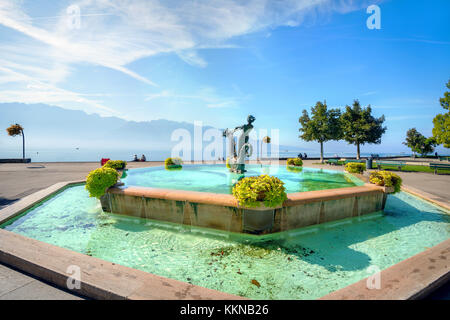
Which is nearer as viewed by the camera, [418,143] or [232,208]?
[232,208]

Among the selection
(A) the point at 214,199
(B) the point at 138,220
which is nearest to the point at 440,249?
(A) the point at 214,199

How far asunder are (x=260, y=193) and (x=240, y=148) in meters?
9.45

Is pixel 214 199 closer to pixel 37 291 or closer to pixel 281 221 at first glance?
pixel 281 221

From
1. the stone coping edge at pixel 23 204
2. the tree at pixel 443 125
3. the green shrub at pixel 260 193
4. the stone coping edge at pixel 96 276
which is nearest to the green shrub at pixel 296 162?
the tree at pixel 443 125

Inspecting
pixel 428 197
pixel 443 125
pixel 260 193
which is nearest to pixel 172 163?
pixel 260 193

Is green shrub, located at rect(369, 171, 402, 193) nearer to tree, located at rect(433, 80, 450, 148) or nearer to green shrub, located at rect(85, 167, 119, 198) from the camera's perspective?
green shrub, located at rect(85, 167, 119, 198)

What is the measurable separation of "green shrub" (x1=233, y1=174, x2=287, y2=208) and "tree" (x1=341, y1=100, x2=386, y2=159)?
36.3 meters

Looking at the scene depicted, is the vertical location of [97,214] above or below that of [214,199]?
below

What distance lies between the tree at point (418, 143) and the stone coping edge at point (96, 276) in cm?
6620

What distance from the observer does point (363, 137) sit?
117 feet

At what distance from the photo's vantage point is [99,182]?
23.3 ft

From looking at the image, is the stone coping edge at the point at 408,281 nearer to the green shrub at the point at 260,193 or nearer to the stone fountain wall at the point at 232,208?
the green shrub at the point at 260,193

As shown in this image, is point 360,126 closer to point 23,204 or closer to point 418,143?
point 418,143
